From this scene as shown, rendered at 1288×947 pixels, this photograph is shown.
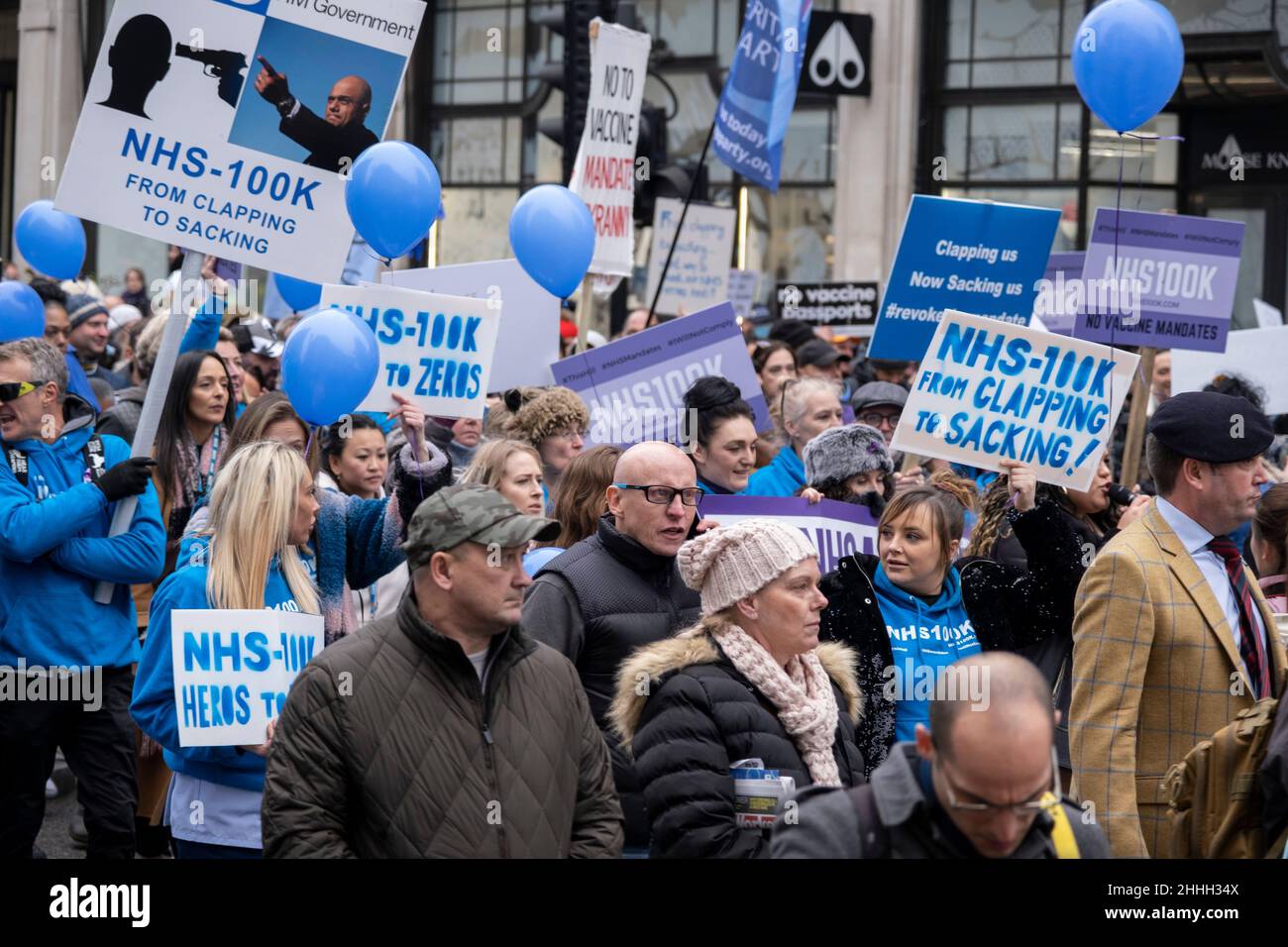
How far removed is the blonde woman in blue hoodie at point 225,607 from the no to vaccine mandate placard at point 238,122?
3.66ft

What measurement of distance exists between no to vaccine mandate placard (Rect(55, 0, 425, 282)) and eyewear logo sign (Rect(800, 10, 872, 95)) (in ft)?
41.1

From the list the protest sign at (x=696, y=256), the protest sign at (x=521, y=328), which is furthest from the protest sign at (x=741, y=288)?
the protest sign at (x=521, y=328)

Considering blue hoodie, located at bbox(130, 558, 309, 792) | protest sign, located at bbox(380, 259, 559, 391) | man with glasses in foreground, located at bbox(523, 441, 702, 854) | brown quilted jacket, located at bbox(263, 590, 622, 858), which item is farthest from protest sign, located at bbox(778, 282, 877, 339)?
brown quilted jacket, located at bbox(263, 590, 622, 858)

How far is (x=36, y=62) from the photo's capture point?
22.7 m

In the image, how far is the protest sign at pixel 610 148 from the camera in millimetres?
9180

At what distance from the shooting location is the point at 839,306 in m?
13.3

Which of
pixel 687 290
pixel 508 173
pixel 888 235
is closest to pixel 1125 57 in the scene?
pixel 687 290

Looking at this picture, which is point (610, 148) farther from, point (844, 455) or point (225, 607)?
point (225, 607)

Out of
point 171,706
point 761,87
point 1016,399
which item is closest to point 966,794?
point 171,706

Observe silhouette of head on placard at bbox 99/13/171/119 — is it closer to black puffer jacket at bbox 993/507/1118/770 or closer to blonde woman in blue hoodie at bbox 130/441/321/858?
blonde woman in blue hoodie at bbox 130/441/321/858

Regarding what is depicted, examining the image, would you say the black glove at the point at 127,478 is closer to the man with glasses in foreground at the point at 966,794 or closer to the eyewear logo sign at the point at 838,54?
the man with glasses in foreground at the point at 966,794

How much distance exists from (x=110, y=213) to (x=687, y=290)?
754 centimetres

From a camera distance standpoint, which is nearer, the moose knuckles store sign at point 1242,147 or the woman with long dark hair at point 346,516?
the woman with long dark hair at point 346,516
